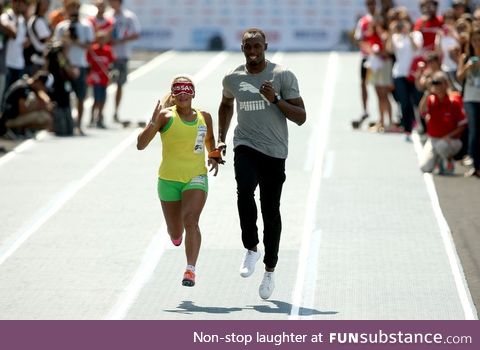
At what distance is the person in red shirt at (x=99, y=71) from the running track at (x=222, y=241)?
1178 mm

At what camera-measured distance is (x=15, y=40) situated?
23031mm

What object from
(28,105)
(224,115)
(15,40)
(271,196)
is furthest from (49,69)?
(271,196)

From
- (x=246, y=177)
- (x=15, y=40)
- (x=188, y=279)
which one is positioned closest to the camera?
(x=246, y=177)

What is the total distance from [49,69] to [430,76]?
19.6 ft

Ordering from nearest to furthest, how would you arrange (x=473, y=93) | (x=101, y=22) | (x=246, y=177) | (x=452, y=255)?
(x=246, y=177)
(x=452, y=255)
(x=473, y=93)
(x=101, y=22)

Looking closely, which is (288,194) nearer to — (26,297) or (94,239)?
(94,239)

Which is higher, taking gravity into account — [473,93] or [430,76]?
[473,93]

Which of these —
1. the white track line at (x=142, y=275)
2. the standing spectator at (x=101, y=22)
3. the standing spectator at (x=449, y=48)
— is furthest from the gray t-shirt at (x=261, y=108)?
the standing spectator at (x=101, y=22)

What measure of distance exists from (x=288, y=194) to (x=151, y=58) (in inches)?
822

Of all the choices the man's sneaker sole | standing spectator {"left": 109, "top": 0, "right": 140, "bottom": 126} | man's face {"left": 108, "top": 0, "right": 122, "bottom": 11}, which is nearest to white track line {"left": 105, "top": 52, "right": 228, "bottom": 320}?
the man's sneaker sole

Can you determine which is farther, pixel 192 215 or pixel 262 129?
pixel 192 215

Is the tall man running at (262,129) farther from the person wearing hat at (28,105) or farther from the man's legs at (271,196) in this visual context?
the person wearing hat at (28,105)

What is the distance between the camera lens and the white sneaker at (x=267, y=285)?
12.2m

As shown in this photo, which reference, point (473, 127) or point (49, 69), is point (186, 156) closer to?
point (473, 127)
